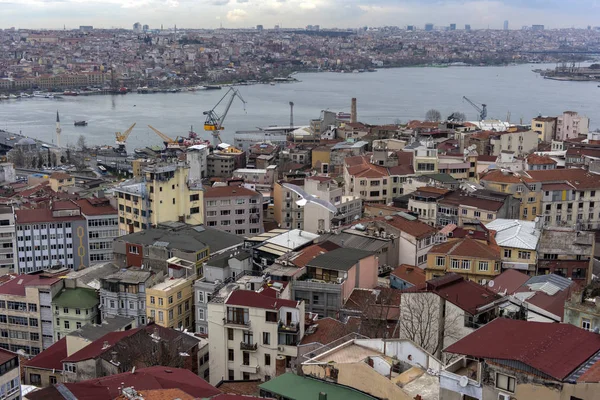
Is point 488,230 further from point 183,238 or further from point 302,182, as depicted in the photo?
point 302,182

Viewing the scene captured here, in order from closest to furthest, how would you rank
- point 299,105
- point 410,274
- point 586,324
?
point 586,324 → point 410,274 → point 299,105

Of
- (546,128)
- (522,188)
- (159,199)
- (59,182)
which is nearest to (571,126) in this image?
(546,128)

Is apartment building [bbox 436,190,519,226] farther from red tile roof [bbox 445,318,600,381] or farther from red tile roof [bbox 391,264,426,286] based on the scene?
red tile roof [bbox 445,318,600,381]

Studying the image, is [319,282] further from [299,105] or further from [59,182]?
[299,105]

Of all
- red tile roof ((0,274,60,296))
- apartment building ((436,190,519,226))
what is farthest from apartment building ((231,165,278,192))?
red tile roof ((0,274,60,296))

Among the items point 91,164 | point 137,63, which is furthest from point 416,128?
point 137,63

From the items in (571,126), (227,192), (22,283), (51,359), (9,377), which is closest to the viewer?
(9,377)

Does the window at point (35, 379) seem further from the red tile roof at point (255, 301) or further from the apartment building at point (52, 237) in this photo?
the apartment building at point (52, 237)
